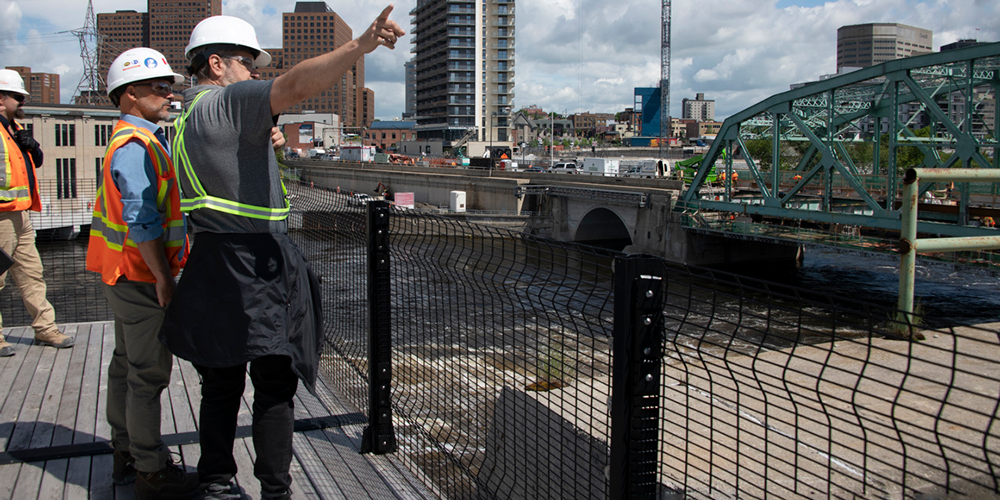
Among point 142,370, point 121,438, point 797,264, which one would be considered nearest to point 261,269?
point 142,370

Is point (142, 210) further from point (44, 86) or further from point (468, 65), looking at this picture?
point (44, 86)

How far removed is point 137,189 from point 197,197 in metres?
0.40

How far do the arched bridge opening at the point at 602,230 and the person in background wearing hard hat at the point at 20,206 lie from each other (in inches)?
1488

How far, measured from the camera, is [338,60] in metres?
2.09

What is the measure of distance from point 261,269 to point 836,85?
32380 mm

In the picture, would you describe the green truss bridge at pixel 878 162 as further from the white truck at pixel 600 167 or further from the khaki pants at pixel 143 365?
the khaki pants at pixel 143 365

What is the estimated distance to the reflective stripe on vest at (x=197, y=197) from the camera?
8.39ft

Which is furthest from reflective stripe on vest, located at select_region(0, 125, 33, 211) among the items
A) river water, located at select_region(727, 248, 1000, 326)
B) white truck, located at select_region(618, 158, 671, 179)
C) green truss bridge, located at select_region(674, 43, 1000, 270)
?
white truck, located at select_region(618, 158, 671, 179)

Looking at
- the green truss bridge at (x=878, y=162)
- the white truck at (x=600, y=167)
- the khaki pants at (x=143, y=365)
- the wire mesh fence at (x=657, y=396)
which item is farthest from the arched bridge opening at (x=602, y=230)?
the khaki pants at (x=143, y=365)

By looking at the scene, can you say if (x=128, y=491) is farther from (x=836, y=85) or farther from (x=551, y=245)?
(x=836, y=85)

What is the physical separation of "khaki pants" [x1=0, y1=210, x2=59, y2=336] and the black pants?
11.5 feet

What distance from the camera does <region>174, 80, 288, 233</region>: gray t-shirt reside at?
244cm

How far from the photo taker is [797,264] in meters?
35.4

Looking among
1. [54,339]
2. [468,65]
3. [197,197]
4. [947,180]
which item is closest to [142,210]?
[197,197]
